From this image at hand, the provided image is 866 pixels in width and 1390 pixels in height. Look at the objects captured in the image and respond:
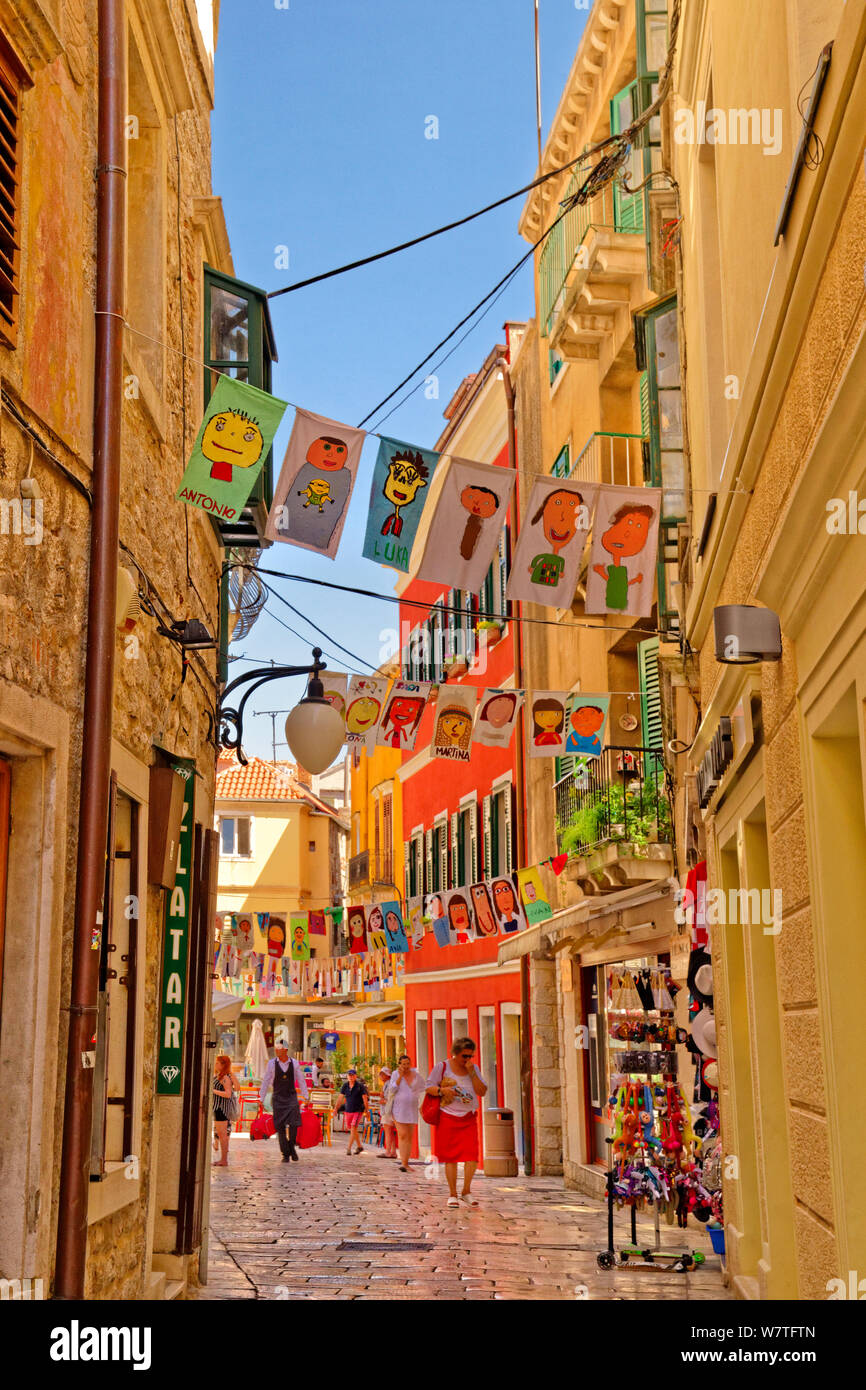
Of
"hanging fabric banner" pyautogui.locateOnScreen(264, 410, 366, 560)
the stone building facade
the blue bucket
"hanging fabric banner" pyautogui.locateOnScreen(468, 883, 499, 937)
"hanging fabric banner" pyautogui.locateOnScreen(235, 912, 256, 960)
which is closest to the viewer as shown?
the stone building facade

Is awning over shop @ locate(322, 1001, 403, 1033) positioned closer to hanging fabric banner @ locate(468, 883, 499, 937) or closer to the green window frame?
hanging fabric banner @ locate(468, 883, 499, 937)

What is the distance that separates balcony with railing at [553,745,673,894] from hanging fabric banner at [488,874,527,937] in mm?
3274

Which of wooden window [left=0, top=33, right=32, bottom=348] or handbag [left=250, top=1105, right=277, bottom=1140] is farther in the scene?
handbag [left=250, top=1105, right=277, bottom=1140]

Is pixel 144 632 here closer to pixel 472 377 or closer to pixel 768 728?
pixel 768 728

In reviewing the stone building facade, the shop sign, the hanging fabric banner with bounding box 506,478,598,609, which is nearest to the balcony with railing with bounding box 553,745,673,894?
the hanging fabric banner with bounding box 506,478,598,609

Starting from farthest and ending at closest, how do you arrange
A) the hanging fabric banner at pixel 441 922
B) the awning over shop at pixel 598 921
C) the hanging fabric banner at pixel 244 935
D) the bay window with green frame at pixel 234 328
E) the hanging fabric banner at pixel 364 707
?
the hanging fabric banner at pixel 244 935 → the hanging fabric banner at pixel 441 922 → the hanging fabric banner at pixel 364 707 → the awning over shop at pixel 598 921 → the bay window with green frame at pixel 234 328

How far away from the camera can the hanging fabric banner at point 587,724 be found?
15.9 m

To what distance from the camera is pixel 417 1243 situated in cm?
1194

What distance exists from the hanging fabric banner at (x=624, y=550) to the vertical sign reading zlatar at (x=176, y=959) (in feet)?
10.4

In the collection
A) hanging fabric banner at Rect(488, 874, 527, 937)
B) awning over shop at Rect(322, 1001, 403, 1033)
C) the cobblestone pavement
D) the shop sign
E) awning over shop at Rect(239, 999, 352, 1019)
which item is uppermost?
hanging fabric banner at Rect(488, 874, 527, 937)

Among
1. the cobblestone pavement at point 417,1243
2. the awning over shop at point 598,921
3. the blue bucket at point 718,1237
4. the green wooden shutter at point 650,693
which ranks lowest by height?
the cobblestone pavement at point 417,1243

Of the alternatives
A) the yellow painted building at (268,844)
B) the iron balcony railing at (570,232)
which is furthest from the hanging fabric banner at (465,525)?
the yellow painted building at (268,844)

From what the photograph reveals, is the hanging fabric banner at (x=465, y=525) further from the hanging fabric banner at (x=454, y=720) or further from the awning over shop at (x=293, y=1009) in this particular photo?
the awning over shop at (x=293, y=1009)

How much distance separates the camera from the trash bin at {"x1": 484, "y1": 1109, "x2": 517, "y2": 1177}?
20.4m
